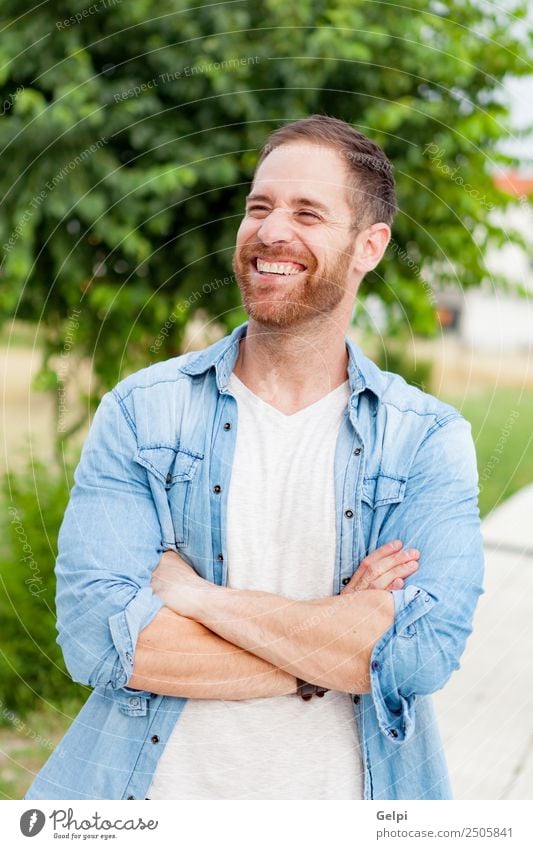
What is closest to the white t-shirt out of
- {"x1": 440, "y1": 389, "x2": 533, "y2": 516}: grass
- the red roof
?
the red roof

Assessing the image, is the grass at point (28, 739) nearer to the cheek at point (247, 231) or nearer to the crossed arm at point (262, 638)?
the crossed arm at point (262, 638)

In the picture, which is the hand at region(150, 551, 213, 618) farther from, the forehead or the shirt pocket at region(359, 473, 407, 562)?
the forehead

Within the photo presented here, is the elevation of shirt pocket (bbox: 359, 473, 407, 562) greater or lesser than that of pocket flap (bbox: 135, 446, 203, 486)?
lesser

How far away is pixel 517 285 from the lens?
3.19 meters

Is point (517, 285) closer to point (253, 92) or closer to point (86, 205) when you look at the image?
point (253, 92)

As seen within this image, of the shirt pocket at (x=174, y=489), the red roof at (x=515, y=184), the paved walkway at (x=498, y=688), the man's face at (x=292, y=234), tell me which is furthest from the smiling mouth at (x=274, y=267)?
the red roof at (x=515, y=184)

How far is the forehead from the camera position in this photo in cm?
158

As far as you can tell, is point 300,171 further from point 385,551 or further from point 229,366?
point 385,551

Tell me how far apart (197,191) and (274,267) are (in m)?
1.48

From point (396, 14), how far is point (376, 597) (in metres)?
1.91

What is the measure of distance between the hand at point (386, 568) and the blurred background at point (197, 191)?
1.18m

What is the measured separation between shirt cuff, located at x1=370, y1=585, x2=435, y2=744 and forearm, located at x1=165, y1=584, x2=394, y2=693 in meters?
0.01
